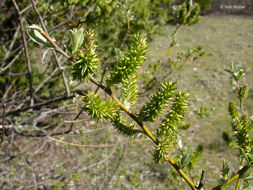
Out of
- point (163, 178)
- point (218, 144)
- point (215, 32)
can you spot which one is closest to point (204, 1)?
point (215, 32)

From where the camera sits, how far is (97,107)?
696mm

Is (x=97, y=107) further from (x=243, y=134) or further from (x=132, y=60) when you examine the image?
(x=243, y=134)

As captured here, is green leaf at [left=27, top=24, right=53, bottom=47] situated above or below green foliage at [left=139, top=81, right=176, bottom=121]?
above

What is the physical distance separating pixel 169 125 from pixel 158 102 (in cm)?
10

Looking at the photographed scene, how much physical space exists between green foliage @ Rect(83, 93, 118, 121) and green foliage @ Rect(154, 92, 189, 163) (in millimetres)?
181

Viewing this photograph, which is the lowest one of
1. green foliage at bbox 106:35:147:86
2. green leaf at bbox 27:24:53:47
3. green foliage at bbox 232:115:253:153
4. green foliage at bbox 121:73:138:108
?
green foliage at bbox 232:115:253:153

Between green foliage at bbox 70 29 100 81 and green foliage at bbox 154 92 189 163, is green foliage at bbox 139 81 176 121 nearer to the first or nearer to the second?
green foliage at bbox 154 92 189 163

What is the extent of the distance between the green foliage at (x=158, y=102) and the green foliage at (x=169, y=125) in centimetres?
4

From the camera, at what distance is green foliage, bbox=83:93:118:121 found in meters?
0.69

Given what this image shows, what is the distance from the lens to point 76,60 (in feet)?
2.22

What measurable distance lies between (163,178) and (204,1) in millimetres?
15800

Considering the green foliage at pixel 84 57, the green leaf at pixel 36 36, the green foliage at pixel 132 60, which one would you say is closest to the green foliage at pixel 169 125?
the green foliage at pixel 132 60

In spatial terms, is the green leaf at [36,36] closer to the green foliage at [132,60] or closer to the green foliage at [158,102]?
the green foliage at [132,60]

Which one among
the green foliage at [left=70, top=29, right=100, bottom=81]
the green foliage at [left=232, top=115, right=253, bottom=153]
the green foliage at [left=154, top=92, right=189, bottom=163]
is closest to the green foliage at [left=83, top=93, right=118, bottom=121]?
the green foliage at [left=70, top=29, right=100, bottom=81]
